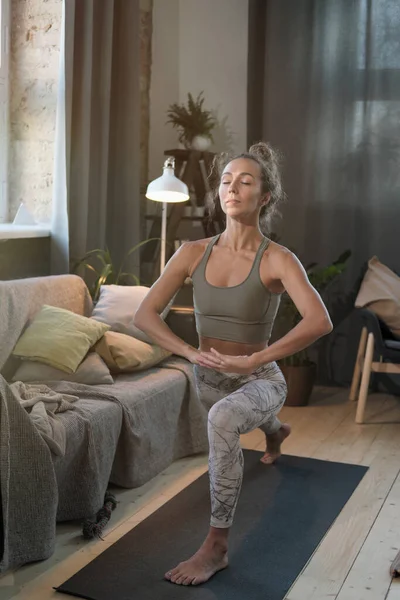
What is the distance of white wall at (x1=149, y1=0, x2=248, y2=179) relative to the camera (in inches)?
192

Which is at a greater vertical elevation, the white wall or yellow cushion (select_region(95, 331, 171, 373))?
the white wall

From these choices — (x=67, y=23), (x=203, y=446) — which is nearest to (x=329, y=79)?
(x=67, y=23)

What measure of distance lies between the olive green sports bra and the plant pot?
5.93 ft

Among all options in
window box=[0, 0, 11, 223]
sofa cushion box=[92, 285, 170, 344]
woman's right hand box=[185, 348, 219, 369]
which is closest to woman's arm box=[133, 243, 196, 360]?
woman's right hand box=[185, 348, 219, 369]

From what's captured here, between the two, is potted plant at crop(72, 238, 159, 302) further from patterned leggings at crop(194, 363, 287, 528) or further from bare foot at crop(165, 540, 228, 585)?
bare foot at crop(165, 540, 228, 585)

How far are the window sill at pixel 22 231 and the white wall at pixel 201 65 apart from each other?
1.26 metres

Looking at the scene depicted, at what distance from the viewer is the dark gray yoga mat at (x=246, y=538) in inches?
87.2

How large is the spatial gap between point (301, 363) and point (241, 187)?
2.12m

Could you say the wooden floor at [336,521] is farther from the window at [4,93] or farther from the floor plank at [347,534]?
the window at [4,93]

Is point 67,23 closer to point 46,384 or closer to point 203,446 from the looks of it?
point 46,384

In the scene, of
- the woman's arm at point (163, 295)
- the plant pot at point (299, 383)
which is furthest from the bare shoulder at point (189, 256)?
the plant pot at point (299, 383)

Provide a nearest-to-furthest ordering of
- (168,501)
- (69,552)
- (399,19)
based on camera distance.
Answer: (69,552) < (168,501) < (399,19)

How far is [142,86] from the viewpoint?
4863 millimetres

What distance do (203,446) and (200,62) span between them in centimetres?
262
